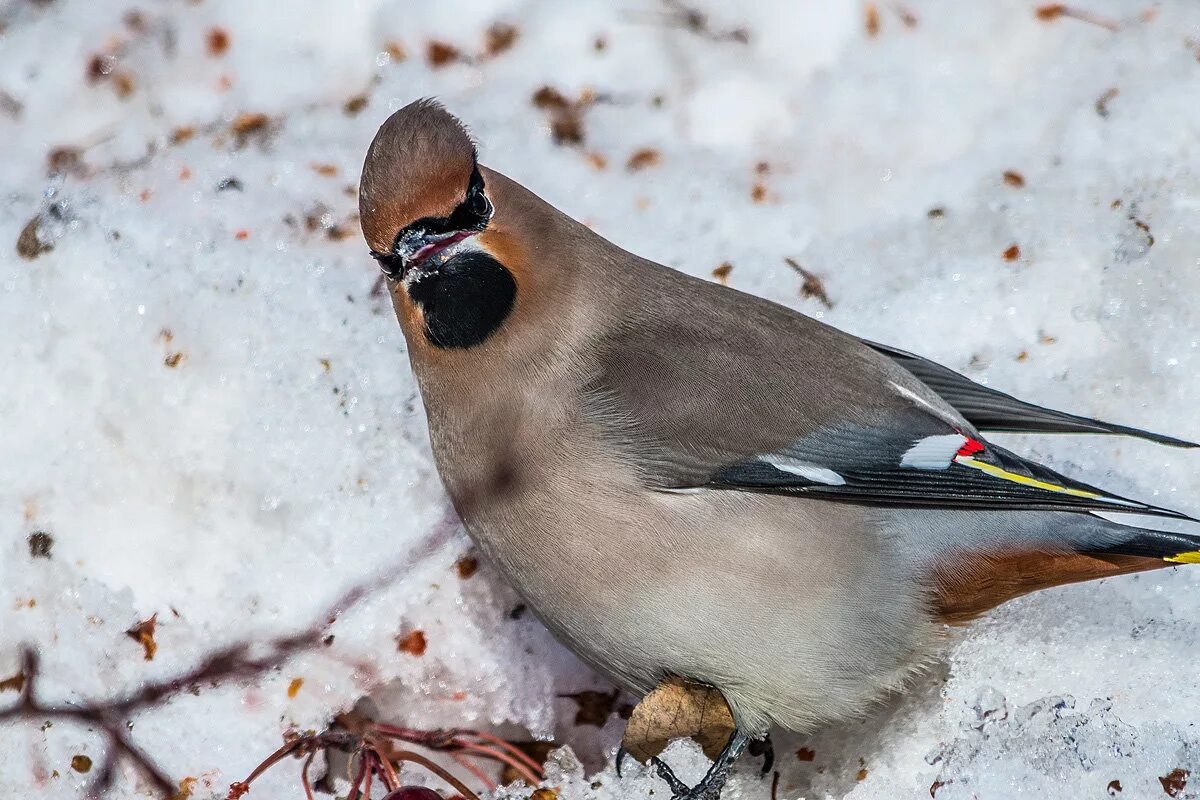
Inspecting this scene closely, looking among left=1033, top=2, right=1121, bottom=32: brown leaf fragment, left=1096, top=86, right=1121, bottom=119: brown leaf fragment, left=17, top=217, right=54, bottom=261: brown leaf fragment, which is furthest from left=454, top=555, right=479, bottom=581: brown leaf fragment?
left=1033, top=2, right=1121, bottom=32: brown leaf fragment

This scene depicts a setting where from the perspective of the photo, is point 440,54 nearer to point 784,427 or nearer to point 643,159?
point 643,159

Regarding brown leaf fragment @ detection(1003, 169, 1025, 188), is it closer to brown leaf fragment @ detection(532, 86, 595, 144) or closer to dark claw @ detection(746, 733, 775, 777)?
brown leaf fragment @ detection(532, 86, 595, 144)

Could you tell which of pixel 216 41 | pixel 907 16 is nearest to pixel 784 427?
pixel 907 16

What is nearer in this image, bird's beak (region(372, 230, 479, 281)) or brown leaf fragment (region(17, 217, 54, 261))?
bird's beak (region(372, 230, 479, 281))

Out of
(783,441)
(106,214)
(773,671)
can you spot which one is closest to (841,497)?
(783,441)

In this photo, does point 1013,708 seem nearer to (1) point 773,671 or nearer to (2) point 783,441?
(1) point 773,671

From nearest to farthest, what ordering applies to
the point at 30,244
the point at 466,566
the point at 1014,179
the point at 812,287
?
the point at 466,566 → the point at 30,244 → the point at 812,287 → the point at 1014,179
